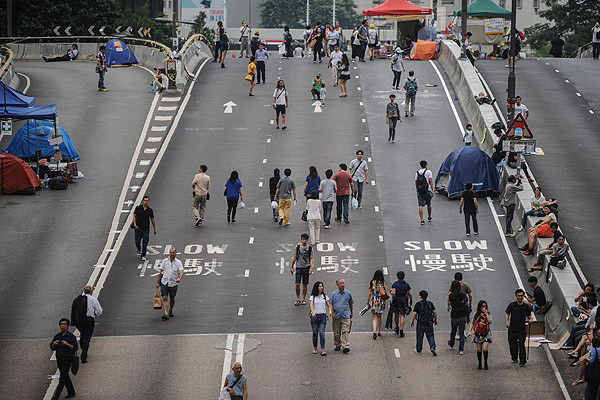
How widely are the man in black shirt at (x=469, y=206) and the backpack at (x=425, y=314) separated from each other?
7693 millimetres

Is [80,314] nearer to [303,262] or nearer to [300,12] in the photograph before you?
[303,262]

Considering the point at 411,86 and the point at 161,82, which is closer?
the point at 411,86

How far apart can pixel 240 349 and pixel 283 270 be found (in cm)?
543

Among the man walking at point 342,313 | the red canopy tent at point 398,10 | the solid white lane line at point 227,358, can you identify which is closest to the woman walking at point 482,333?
the man walking at point 342,313

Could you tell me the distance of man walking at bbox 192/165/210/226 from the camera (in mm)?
33469

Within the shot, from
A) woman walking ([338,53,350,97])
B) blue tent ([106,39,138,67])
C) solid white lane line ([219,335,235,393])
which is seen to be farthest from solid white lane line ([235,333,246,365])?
blue tent ([106,39,138,67])

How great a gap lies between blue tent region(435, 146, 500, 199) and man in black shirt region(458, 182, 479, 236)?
3404 millimetres

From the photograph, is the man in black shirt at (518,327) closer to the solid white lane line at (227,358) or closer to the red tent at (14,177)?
the solid white lane line at (227,358)

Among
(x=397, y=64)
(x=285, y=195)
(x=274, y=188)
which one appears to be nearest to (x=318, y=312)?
(x=285, y=195)

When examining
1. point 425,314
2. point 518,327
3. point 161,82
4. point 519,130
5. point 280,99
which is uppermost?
point 519,130

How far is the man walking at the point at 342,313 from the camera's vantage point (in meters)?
24.7

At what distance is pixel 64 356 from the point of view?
22438 millimetres

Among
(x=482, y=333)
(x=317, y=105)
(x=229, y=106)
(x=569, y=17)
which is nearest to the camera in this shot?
(x=482, y=333)

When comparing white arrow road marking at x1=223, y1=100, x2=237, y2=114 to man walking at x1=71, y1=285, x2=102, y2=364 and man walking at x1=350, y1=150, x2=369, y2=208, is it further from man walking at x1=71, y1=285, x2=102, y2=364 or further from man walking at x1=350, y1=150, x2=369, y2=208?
man walking at x1=71, y1=285, x2=102, y2=364
